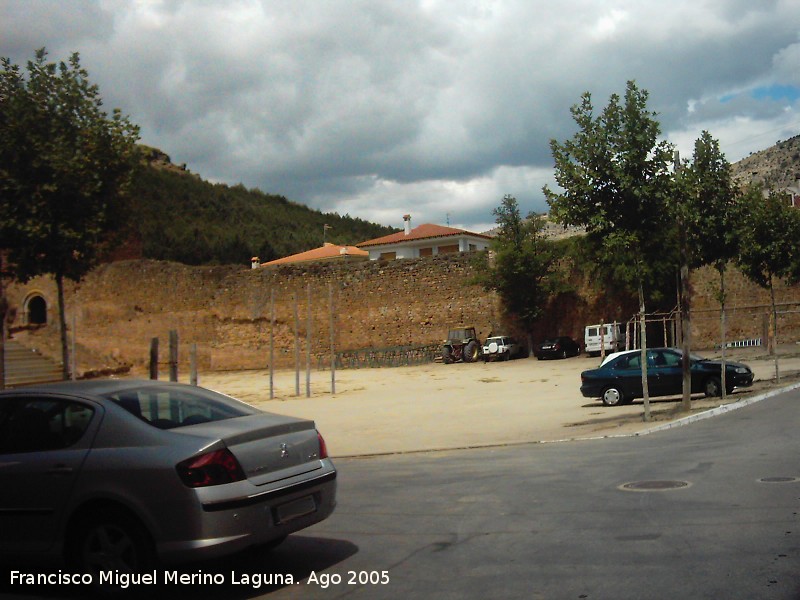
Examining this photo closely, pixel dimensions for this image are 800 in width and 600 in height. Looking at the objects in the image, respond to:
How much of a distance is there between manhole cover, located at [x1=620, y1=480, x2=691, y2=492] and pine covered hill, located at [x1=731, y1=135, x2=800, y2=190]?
256ft

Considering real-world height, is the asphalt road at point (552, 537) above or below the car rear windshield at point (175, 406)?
below

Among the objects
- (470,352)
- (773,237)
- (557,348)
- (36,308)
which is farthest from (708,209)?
(36,308)

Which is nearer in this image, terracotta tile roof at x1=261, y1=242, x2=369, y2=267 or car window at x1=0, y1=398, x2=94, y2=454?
car window at x1=0, y1=398, x2=94, y2=454

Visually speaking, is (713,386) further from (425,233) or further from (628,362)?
(425,233)

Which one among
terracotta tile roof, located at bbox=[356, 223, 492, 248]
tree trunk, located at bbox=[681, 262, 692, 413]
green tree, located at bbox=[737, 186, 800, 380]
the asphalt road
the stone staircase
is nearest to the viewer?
the asphalt road

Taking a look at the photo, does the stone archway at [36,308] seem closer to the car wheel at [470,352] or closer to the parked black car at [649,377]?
the car wheel at [470,352]

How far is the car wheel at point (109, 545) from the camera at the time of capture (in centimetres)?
490

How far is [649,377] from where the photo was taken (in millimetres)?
18609

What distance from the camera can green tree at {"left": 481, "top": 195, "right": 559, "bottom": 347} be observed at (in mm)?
38062

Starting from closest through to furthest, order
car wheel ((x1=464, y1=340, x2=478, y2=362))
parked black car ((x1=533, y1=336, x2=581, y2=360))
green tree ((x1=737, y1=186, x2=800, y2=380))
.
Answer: green tree ((x1=737, y1=186, x2=800, y2=380)) < parked black car ((x1=533, y1=336, x2=581, y2=360)) < car wheel ((x1=464, y1=340, x2=478, y2=362))

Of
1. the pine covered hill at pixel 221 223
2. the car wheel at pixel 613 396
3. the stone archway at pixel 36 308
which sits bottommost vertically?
the car wheel at pixel 613 396

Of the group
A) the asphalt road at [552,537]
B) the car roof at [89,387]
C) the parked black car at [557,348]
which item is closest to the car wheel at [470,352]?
the parked black car at [557,348]

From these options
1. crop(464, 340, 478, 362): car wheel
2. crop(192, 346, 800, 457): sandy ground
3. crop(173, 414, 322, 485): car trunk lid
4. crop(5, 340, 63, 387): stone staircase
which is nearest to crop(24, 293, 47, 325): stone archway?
crop(5, 340, 63, 387): stone staircase

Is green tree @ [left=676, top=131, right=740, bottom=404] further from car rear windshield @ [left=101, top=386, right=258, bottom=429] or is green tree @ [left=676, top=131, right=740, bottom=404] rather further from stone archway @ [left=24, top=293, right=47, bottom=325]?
stone archway @ [left=24, top=293, right=47, bottom=325]
